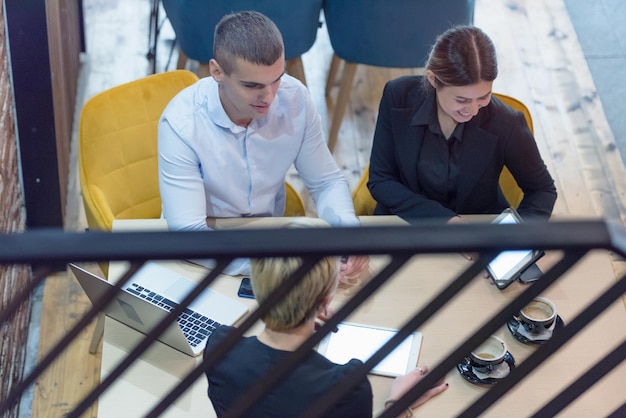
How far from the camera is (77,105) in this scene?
4.16 m

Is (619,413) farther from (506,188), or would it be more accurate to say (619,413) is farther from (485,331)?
(506,188)

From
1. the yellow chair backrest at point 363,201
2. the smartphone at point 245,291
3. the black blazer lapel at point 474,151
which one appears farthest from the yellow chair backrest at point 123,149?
the black blazer lapel at point 474,151

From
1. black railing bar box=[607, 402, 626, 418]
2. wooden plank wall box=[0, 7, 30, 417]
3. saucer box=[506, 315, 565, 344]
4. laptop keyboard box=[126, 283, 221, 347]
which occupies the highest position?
black railing bar box=[607, 402, 626, 418]

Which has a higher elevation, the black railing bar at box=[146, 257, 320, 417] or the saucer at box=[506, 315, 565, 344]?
the black railing bar at box=[146, 257, 320, 417]

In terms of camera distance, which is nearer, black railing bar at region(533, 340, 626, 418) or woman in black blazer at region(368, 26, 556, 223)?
black railing bar at region(533, 340, 626, 418)

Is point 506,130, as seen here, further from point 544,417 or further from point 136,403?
point 544,417

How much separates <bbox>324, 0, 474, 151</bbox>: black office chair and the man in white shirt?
1.02m

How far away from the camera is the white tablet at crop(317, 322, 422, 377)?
2.13 m

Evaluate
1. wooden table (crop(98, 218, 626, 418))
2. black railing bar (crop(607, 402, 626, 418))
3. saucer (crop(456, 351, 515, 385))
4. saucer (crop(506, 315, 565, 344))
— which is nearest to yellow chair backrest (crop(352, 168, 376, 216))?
wooden table (crop(98, 218, 626, 418))

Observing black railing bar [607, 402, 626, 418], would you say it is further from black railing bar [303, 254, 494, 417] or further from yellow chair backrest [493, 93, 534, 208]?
yellow chair backrest [493, 93, 534, 208]

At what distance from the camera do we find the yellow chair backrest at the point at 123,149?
266cm

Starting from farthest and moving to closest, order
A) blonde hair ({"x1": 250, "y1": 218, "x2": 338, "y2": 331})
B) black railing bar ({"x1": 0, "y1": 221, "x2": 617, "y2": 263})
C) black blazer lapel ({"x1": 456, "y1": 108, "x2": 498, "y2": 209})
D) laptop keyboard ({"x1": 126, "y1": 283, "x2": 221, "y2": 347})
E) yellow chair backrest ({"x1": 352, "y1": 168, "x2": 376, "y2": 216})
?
yellow chair backrest ({"x1": 352, "y1": 168, "x2": 376, "y2": 216}), black blazer lapel ({"x1": 456, "y1": 108, "x2": 498, "y2": 209}), laptop keyboard ({"x1": 126, "y1": 283, "x2": 221, "y2": 347}), blonde hair ({"x1": 250, "y1": 218, "x2": 338, "y2": 331}), black railing bar ({"x1": 0, "y1": 221, "x2": 617, "y2": 263})

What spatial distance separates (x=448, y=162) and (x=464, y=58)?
368mm

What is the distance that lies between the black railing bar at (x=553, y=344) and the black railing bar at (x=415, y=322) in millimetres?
167
